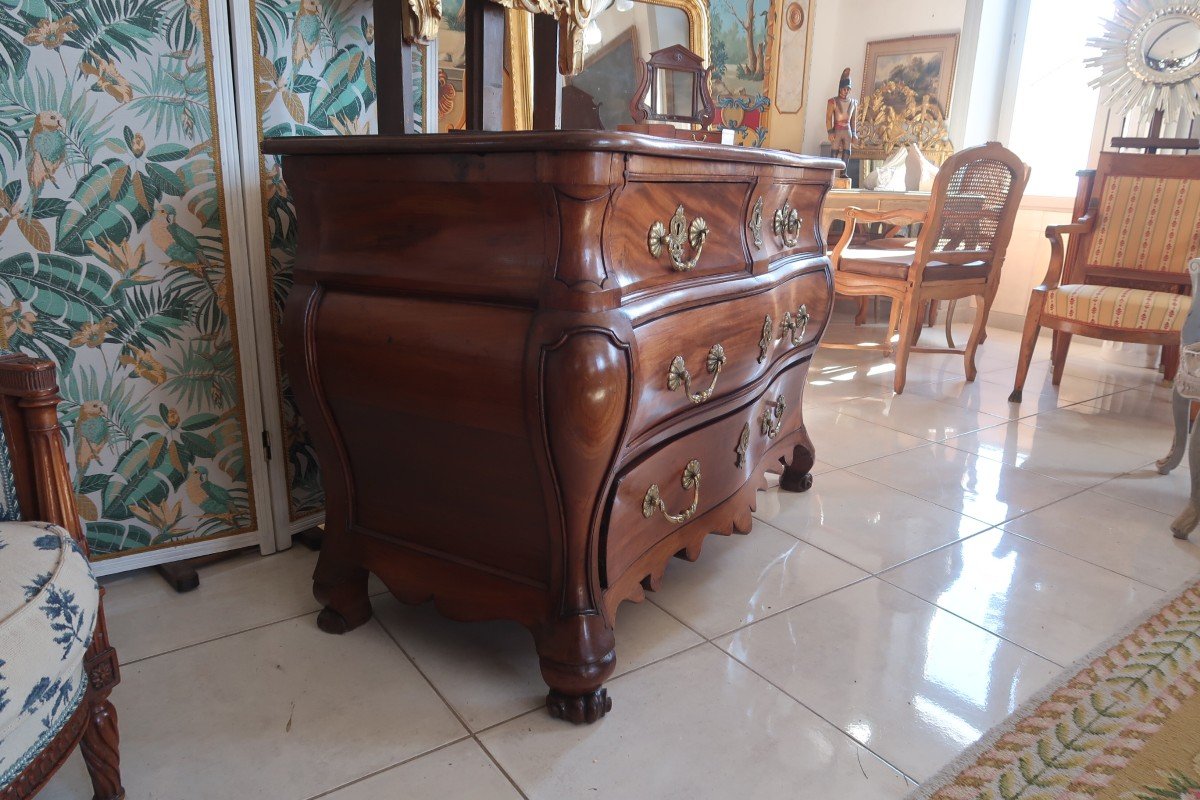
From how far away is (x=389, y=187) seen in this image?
1.39m

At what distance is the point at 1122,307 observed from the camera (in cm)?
333

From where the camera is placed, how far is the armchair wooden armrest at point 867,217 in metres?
4.16

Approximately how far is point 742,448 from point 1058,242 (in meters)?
2.77

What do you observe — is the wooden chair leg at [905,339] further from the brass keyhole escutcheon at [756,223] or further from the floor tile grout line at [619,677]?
the floor tile grout line at [619,677]

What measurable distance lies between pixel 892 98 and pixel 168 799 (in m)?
5.93

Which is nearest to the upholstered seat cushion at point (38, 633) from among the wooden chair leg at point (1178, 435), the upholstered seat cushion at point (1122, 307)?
the wooden chair leg at point (1178, 435)

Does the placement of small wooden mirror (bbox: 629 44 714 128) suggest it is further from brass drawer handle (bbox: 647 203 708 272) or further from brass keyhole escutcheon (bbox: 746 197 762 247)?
brass drawer handle (bbox: 647 203 708 272)

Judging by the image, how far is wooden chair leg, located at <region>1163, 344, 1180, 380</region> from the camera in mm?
3885

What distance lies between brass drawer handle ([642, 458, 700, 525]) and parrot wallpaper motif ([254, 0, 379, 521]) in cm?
95

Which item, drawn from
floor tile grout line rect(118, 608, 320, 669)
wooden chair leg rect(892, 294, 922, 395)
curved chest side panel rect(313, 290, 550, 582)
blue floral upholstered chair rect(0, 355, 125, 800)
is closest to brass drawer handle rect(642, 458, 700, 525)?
curved chest side panel rect(313, 290, 550, 582)

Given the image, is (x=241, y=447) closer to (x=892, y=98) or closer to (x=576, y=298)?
(x=576, y=298)

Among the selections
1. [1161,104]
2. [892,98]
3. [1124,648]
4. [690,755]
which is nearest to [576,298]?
[690,755]

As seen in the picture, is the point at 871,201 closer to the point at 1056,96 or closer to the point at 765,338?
the point at 1056,96

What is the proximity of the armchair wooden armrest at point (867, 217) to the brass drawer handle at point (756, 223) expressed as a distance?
2.52m
